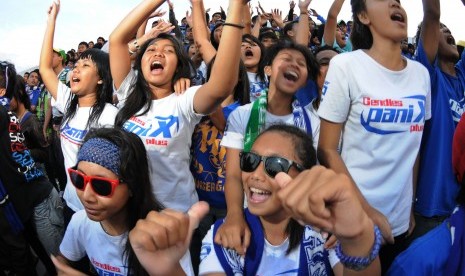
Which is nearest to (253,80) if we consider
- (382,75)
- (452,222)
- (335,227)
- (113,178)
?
(382,75)

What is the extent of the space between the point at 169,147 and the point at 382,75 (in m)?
1.18

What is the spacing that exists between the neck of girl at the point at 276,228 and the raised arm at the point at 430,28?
50.8 inches

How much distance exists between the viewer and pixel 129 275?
192 cm

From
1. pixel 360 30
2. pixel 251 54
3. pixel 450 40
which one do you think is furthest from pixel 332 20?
pixel 360 30

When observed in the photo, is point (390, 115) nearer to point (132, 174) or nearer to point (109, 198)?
point (132, 174)

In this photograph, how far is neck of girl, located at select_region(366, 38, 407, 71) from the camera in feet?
6.66

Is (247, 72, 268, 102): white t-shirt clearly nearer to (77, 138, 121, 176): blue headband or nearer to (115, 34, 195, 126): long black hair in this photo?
(115, 34, 195, 126): long black hair

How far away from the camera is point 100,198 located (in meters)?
1.84

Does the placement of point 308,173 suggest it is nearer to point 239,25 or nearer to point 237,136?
point 239,25

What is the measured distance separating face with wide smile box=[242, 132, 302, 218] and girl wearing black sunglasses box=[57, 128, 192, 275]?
0.55 m

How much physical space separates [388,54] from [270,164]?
86 centimetres

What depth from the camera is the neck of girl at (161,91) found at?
2.62 meters

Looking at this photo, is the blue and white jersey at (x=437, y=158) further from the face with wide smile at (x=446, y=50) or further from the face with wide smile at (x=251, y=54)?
the face with wide smile at (x=251, y=54)

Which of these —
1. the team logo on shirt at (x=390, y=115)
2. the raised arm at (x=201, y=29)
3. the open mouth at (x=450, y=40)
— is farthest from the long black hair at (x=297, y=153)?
the open mouth at (x=450, y=40)
